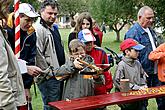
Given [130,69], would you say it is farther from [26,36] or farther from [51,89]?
[26,36]

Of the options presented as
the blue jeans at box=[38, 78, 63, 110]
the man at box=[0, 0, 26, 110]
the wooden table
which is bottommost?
the wooden table

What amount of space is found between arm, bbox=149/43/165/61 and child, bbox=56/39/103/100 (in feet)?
4.40

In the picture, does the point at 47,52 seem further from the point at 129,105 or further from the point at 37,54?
the point at 129,105

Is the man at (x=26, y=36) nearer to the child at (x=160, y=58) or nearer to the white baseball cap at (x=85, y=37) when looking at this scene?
the white baseball cap at (x=85, y=37)

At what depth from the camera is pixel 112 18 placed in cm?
2998

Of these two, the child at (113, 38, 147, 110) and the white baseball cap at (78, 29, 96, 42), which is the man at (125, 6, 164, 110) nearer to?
the child at (113, 38, 147, 110)

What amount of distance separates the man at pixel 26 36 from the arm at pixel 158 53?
1877 mm

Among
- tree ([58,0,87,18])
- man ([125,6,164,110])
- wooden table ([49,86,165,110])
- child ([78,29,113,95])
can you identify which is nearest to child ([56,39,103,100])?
wooden table ([49,86,165,110])

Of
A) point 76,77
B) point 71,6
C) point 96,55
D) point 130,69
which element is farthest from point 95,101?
point 71,6

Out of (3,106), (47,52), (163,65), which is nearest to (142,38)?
(163,65)

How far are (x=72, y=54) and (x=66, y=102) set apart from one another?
62 centimetres

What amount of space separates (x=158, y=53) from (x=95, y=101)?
5.45 feet

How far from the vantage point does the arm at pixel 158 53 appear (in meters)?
5.44

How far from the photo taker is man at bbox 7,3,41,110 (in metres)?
4.34
